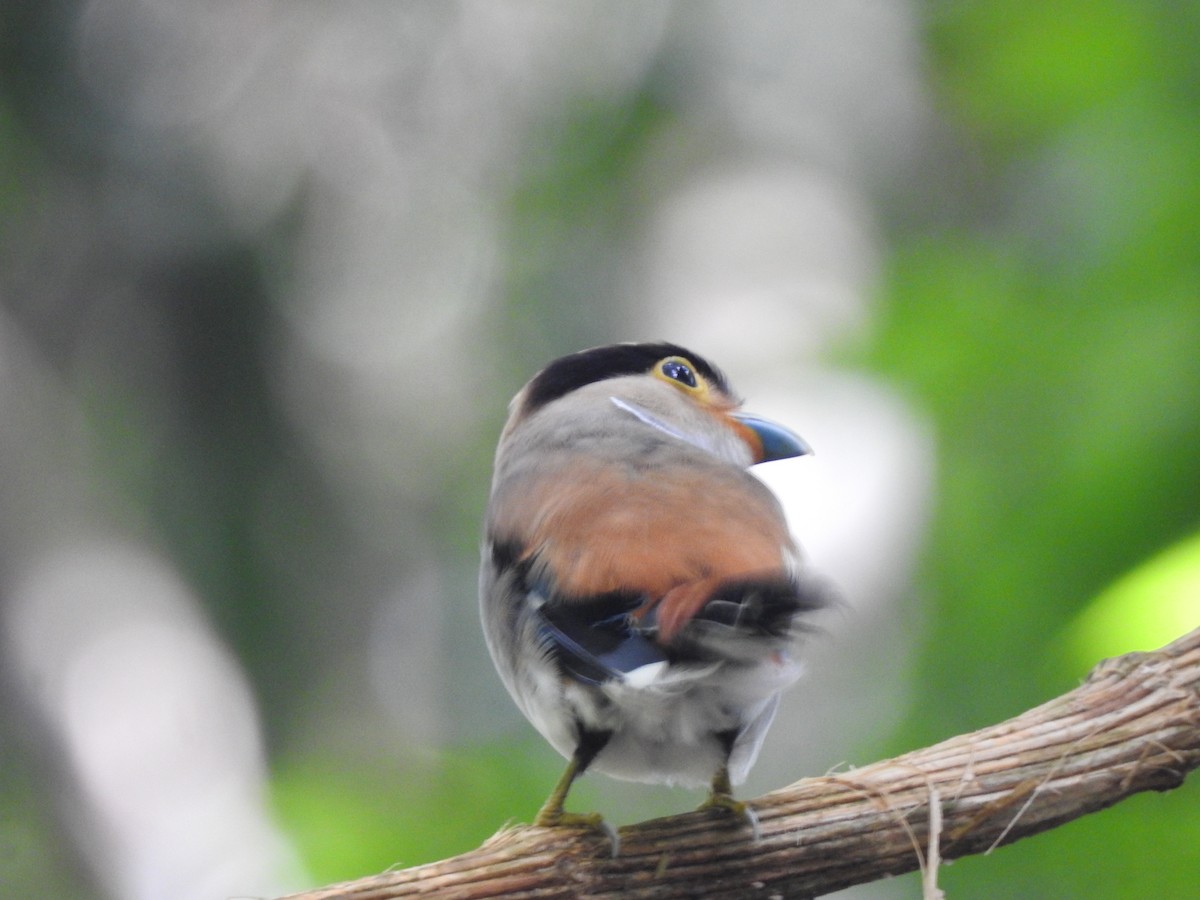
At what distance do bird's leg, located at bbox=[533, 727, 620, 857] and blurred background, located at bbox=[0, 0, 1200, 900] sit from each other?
55 cm

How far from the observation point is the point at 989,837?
2.24m

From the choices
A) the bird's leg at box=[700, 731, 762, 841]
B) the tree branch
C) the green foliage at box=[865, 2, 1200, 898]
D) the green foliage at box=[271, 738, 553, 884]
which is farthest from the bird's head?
→ the green foliage at box=[271, 738, 553, 884]

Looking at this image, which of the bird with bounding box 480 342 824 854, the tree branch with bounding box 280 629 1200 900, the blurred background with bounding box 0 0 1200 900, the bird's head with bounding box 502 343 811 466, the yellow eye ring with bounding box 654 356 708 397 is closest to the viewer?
the bird with bounding box 480 342 824 854

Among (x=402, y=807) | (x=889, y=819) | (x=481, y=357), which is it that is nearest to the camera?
(x=889, y=819)

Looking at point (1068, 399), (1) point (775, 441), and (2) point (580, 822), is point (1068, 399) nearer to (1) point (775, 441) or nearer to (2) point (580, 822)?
(1) point (775, 441)

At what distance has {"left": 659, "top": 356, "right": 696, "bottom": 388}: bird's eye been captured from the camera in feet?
11.0

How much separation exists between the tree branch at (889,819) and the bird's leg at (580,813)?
0.09ft

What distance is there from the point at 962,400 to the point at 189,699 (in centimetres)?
370

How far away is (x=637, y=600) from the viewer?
2076mm

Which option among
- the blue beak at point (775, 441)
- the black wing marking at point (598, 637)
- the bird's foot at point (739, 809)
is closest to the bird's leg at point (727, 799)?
the bird's foot at point (739, 809)

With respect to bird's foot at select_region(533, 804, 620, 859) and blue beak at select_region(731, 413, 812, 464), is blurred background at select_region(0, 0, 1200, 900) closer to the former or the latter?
bird's foot at select_region(533, 804, 620, 859)

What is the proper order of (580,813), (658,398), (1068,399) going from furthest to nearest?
1. (1068,399)
2. (658,398)
3. (580,813)

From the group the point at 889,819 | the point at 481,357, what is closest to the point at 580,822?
the point at 889,819

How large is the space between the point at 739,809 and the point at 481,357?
17.7 ft
